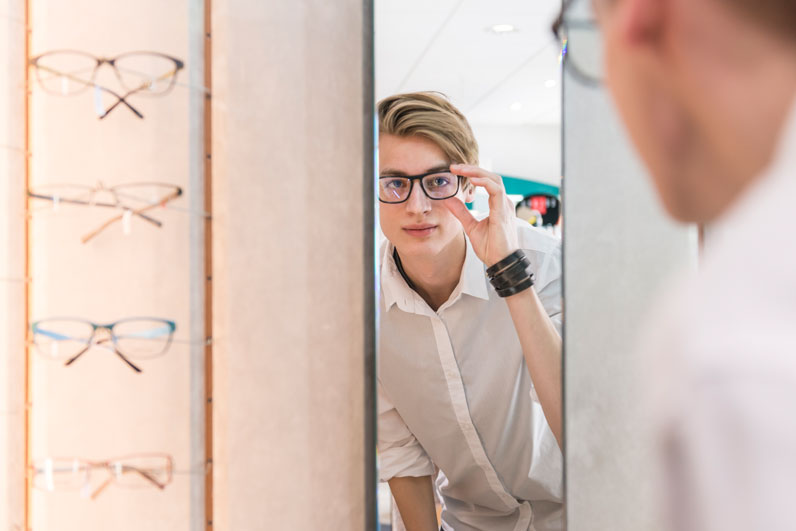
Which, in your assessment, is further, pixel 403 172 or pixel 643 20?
pixel 403 172

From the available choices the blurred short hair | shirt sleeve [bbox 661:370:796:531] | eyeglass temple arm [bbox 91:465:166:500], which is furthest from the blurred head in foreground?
eyeglass temple arm [bbox 91:465:166:500]

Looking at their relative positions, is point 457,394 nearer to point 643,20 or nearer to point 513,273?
point 513,273

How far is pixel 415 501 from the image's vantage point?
982mm

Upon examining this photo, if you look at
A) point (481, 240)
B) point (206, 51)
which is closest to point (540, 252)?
point (481, 240)

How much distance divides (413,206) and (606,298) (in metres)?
0.27

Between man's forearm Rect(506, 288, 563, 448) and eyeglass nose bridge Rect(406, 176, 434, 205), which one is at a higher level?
eyeglass nose bridge Rect(406, 176, 434, 205)

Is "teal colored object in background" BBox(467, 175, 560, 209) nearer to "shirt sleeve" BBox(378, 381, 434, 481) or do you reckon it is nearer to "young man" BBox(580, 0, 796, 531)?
"shirt sleeve" BBox(378, 381, 434, 481)

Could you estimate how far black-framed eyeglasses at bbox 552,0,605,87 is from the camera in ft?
2.45

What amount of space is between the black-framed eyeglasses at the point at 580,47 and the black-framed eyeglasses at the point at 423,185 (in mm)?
193

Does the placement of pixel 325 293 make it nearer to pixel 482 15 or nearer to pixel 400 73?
pixel 400 73

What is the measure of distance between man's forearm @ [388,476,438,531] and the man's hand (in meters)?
0.30

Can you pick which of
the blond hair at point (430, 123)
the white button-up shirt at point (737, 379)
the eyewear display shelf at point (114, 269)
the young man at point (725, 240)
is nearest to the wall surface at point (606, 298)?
the blond hair at point (430, 123)

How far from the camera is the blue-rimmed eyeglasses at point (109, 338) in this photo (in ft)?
3.03

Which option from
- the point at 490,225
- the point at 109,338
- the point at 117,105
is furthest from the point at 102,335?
the point at 490,225
